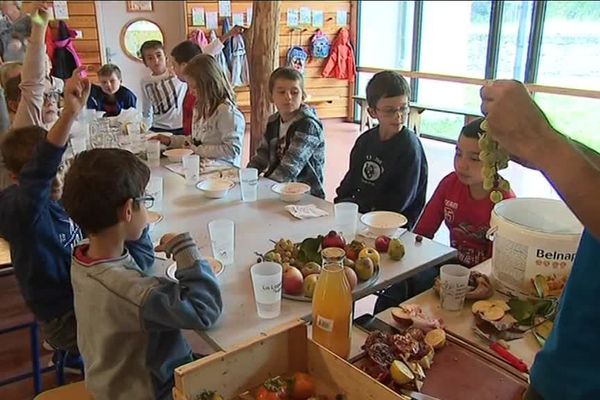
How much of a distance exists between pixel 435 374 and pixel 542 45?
563 centimetres

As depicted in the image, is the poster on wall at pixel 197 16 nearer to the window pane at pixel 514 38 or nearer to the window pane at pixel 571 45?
the window pane at pixel 514 38

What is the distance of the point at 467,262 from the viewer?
1939 millimetres

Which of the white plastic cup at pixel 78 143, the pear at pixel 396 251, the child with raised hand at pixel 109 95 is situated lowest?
the pear at pixel 396 251

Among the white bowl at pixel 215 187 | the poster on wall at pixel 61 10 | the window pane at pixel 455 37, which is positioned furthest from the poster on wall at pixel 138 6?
the white bowl at pixel 215 187

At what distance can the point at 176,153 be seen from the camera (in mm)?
2965

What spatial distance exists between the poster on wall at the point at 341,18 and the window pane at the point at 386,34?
24 cm

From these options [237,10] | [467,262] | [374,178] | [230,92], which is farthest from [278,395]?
[237,10]

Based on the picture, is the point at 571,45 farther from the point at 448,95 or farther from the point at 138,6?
the point at 138,6

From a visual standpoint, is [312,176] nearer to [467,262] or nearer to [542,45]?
[467,262]

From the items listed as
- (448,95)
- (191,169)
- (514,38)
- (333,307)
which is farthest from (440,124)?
(333,307)

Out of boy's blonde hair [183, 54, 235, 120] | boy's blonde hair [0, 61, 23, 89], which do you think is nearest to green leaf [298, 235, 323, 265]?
boy's blonde hair [183, 54, 235, 120]

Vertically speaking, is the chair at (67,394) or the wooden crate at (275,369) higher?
the wooden crate at (275,369)

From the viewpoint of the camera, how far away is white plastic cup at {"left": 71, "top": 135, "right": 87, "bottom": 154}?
9.30ft

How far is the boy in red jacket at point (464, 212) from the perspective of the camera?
1903mm
